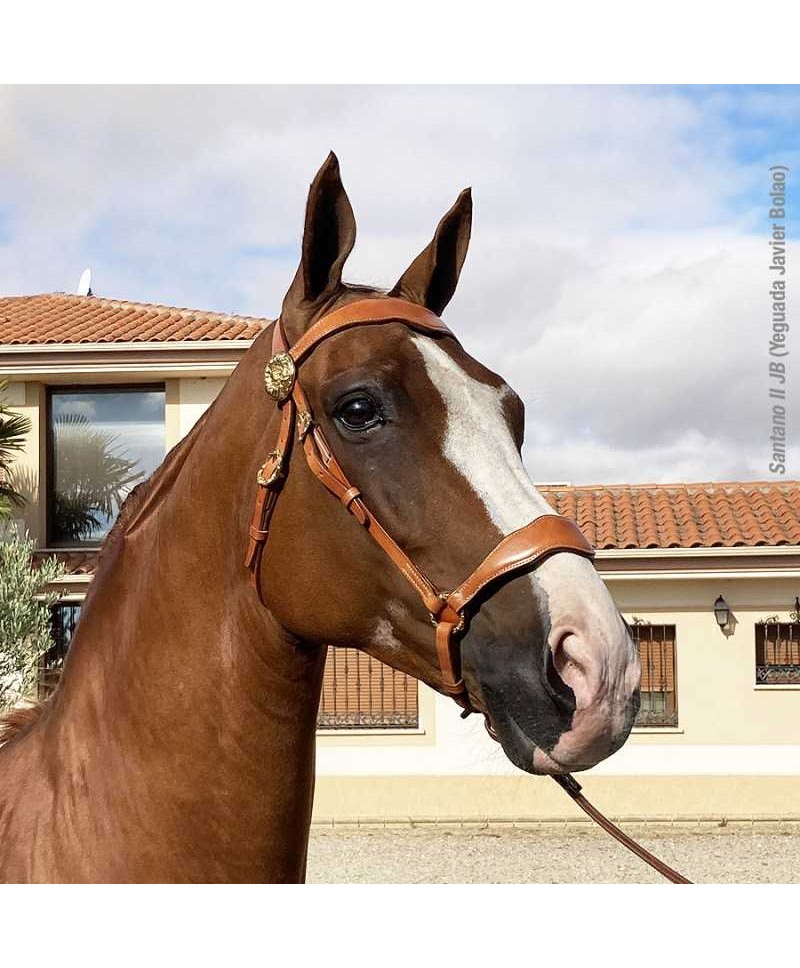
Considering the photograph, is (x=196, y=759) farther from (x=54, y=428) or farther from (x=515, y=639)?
(x=54, y=428)

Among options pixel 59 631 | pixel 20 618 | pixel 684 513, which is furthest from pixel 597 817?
pixel 684 513

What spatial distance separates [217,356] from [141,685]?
12317 millimetres

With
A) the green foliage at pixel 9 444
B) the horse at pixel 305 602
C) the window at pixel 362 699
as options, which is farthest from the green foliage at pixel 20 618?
the horse at pixel 305 602

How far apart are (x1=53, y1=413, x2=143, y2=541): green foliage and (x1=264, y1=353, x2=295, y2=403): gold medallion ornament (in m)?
13.4

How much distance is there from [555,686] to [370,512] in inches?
19.9

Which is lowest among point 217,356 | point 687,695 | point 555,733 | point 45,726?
point 687,695

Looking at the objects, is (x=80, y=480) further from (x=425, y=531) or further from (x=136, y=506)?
(x=425, y=531)

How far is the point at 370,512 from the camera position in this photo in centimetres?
198

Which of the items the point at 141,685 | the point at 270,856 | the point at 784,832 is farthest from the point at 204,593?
the point at 784,832

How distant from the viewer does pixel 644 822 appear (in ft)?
44.8

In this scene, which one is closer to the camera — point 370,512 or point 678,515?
point 370,512

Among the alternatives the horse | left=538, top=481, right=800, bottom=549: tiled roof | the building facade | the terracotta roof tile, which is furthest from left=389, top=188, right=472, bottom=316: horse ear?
the terracotta roof tile

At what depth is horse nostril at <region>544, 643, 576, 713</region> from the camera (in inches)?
67.4

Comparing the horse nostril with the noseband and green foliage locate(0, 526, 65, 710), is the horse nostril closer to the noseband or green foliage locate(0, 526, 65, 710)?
the noseband
